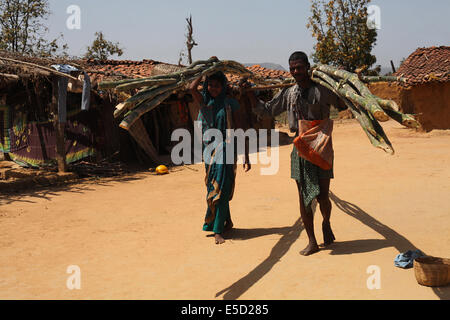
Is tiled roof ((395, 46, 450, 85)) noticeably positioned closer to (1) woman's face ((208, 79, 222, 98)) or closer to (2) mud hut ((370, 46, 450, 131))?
(2) mud hut ((370, 46, 450, 131))

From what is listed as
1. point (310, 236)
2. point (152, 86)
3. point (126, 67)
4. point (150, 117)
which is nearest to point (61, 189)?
point (150, 117)

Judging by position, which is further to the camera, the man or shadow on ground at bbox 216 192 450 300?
the man

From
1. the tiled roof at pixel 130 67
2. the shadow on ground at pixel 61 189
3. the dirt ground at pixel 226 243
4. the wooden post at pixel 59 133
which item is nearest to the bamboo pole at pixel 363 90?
the dirt ground at pixel 226 243

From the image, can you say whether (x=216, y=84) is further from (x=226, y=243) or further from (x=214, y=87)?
(x=226, y=243)

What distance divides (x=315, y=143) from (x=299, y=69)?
0.73 meters

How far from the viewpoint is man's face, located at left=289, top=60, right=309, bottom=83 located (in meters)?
4.15

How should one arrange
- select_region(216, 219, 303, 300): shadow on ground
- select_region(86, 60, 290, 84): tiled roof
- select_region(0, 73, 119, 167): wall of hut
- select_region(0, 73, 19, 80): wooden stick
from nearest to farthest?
select_region(216, 219, 303, 300): shadow on ground → select_region(0, 73, 19, 80): wooden stick → select_region(0, 73, 119, 167): wall of hut → select_region(86, 60, 290, 84): tiled roof

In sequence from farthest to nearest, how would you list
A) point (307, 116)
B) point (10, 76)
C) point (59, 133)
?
point (59, 133), point (10, 76), point (307, 116)

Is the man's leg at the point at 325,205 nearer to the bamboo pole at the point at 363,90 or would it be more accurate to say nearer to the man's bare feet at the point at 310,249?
the man's bare feet at the point at 310,249

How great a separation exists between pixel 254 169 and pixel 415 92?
25.0 ft

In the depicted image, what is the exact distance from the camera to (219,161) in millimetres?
4758

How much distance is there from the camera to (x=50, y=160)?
35.0 feet

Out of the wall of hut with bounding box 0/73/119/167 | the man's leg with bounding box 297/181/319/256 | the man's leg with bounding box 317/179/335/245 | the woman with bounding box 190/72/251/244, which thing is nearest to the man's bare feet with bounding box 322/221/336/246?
the man's leg with bounding box 317/179/335/245

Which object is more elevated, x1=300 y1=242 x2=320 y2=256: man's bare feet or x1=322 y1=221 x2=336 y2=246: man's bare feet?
x1=322 y1=221 x2=336 y2=246: man's bare feet
